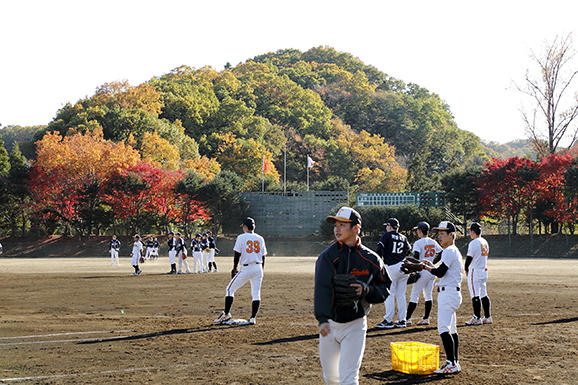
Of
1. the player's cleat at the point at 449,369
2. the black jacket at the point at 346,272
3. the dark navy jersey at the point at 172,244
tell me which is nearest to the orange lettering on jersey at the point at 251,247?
the player's cleat at the point at 449,369

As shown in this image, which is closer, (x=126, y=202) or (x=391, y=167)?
(x=126, y=202)

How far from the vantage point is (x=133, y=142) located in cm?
6856

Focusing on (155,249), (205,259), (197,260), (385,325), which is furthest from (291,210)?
(385,325)

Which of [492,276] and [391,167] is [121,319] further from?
[391,167]

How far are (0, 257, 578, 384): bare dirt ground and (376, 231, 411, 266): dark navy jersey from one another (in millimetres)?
1531

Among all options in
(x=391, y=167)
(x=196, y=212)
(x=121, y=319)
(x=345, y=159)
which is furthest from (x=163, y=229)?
(x=121, y=319)

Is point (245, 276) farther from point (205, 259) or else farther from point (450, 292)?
point (205, 259)

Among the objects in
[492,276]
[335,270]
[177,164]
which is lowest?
[492,276]

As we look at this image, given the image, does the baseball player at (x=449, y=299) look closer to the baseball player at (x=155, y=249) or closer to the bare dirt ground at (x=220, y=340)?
the bare dirt ground at (x=220, y=340)

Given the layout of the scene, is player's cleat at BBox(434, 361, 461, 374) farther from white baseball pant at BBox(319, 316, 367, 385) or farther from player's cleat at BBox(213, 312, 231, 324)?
player's cleat at BBox(213, 312, 231, 324)

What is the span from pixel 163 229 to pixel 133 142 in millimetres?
10875

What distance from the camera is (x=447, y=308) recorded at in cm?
927

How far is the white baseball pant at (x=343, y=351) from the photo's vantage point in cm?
602

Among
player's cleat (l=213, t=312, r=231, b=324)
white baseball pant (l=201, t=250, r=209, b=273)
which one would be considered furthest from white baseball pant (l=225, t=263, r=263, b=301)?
white baseball pant (l=201, t=250, r=209, b=273)
